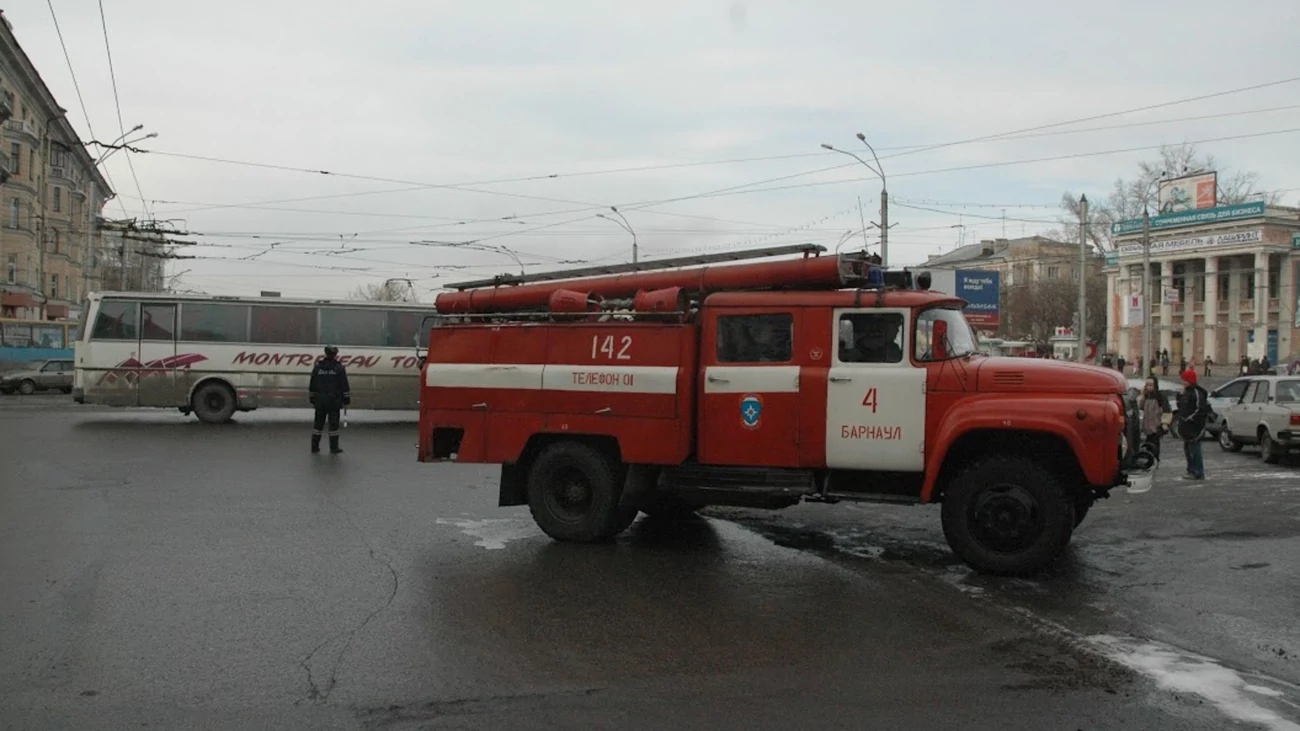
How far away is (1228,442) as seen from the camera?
2061 centimetres

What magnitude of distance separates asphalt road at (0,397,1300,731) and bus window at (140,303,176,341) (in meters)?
12.7

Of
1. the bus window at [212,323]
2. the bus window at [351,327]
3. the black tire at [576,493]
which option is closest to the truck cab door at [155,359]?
the bus window at [212,323]

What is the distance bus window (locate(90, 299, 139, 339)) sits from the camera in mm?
24062

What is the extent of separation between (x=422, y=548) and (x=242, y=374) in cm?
1707

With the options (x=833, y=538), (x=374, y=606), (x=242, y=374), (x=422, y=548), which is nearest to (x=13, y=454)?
(x=242, y=374)

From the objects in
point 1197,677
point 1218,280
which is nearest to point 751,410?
point 1197,677

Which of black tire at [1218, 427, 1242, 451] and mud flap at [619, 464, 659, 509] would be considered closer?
mud flap at [619, 464, 659, 509]

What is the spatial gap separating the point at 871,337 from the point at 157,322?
67.2ft

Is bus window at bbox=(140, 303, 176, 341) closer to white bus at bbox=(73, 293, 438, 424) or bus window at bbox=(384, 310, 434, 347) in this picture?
white bus at bbox=(73, 293, 438, 424)

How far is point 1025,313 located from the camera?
81.2 m

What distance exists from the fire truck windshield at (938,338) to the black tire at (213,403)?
1986cm

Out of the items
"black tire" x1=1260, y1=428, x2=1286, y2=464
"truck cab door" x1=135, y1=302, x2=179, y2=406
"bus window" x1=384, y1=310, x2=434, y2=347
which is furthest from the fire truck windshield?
"truck cab door" x1=135, y1=302, x2=179, y2=406

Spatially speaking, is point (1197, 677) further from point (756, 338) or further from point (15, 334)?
point (15, 334)

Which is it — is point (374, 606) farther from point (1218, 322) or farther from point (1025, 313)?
point (1025, 313)
